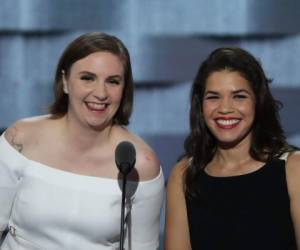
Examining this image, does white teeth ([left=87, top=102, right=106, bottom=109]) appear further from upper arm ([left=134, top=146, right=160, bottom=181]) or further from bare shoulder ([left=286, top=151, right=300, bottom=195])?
bare shoulder ([left=286, top=151, right=300, bottom=195])

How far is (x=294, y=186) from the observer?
156 cm

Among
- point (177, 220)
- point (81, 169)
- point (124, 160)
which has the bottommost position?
point (177, 220)

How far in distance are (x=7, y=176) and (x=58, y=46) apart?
68cm

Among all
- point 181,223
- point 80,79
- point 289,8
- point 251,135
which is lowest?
point 181,223

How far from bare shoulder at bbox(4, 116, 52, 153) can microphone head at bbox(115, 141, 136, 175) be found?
1.46 feet

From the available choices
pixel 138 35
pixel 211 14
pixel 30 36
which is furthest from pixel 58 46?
pixel 211 14

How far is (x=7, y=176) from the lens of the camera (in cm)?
167

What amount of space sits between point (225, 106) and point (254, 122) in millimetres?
118

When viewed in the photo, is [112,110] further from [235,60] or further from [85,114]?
[235,60]

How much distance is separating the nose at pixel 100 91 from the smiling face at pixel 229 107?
25cm

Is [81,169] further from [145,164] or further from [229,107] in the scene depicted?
[229,107]

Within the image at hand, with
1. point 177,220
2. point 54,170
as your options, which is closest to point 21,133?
point 54,170

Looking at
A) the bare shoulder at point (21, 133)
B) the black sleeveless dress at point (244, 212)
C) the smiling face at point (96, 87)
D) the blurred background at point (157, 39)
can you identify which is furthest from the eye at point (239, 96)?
the blurred background at point (157, 39)

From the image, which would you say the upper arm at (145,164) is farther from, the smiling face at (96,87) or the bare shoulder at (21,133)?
the bare shoulder at (21,133)
